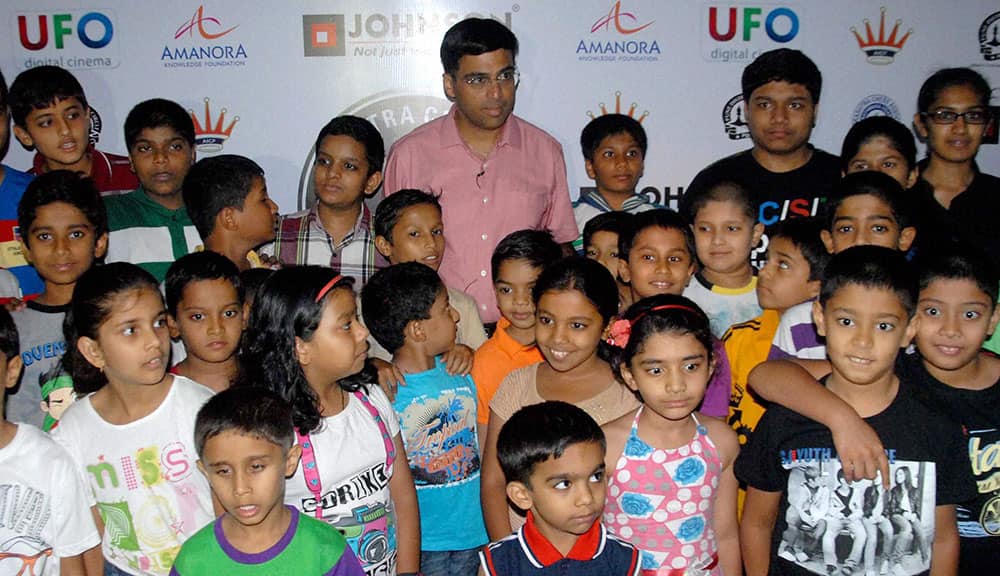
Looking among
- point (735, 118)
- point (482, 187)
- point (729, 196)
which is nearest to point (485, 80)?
point (482, 187)

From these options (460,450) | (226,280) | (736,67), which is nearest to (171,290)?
(226,280)

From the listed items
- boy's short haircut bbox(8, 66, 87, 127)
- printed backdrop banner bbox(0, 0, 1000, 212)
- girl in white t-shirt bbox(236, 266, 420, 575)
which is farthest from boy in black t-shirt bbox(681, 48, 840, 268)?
boy's short haircut bbox(8, 66, 87, 127)

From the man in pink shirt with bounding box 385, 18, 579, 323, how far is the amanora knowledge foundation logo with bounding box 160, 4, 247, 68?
1300mm

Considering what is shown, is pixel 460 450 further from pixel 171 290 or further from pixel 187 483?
pixel 171 290

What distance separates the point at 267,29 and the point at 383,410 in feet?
9.45

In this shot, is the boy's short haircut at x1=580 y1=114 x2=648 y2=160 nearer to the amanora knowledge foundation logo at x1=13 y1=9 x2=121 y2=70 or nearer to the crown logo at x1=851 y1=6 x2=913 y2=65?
the crown logo at x1=851 y1=6 x2=913 y2=65

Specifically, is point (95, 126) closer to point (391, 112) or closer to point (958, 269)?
point (391, 112)

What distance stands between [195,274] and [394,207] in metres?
0.88

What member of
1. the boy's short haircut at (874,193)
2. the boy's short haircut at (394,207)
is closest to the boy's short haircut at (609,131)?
the boy's short haircut at (394,207)

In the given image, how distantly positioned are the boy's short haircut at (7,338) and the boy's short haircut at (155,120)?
64.2 inches

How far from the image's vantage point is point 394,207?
11.0 ft

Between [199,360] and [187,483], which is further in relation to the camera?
[199,360]

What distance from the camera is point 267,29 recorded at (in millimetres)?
4574

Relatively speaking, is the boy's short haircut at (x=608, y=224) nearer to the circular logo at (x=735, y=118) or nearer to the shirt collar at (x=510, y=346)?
the shirt collar at (x=510, y=346)
